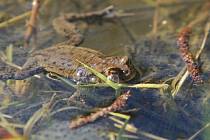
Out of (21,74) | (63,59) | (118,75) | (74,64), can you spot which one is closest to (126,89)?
(118,75)

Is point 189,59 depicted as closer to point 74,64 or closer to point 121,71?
point 121,71

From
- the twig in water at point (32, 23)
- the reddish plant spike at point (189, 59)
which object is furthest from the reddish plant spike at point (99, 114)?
the twig in water at point (32, 23)

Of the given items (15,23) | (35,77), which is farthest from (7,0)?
(35,77)

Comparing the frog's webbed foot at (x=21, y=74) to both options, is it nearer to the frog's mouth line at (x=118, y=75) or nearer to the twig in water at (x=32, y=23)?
the twig in water at (x=32, y=23)

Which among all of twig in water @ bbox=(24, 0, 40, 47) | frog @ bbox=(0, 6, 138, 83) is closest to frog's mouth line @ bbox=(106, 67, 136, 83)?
frog @ bbox=(0, 6, 138, 83)

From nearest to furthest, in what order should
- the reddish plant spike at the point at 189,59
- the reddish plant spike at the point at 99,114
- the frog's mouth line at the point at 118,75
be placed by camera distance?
the reddish plant spike at the point at 99,114 < the frog's mouth line at the point at 118,75 < the reddish plant spike at the point at 189,59

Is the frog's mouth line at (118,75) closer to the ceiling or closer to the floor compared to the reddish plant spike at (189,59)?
closer to the floor
